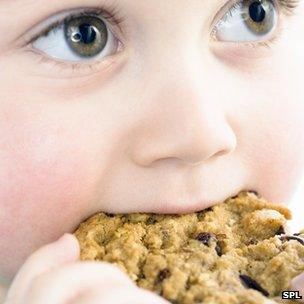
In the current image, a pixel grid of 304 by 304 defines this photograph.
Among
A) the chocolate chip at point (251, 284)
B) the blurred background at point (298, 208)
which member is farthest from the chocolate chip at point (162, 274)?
the blurred background at point (298, 208)

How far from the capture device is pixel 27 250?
135 cm

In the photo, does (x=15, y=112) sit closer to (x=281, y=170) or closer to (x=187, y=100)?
(x=187, y=100)

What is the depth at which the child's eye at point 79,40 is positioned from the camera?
1312 mm

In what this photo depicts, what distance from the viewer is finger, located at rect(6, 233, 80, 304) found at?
104cm

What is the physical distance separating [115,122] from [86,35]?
16 cm

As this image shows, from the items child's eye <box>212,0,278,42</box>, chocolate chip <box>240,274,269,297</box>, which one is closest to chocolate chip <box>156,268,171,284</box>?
chocolate chip <box>240,274,269,297</box>

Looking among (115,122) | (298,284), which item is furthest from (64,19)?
(298,284)

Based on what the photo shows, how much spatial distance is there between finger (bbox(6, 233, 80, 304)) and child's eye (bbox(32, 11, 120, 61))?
13.1 inches

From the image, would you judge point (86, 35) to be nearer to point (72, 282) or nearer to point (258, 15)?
point (258, 15)

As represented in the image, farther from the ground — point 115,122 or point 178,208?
point 115,122

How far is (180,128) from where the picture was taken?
4.06 feet

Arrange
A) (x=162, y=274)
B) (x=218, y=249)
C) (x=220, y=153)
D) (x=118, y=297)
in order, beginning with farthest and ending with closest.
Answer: (x=220, y=153), (x=218, y=249), (x=162, y=274), (x=118, y=297)

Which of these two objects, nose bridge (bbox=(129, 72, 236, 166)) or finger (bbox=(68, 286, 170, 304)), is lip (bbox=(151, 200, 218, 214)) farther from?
finger (bbox=(68, 286, 170, 304))

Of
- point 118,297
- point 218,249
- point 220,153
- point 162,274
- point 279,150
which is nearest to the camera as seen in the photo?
point 118,297
